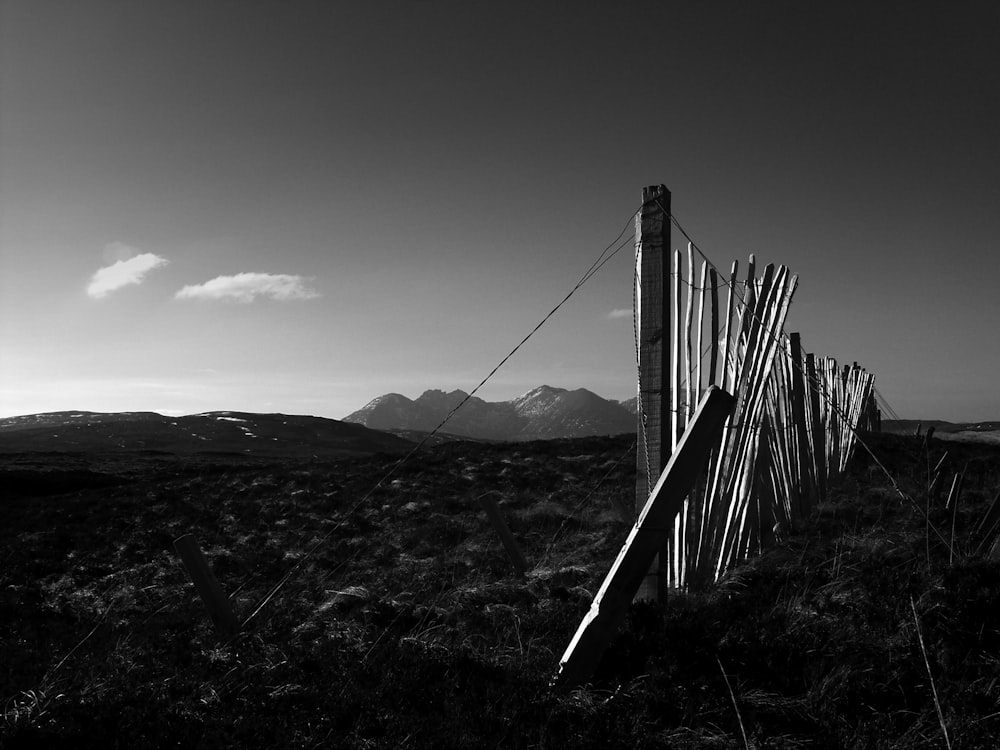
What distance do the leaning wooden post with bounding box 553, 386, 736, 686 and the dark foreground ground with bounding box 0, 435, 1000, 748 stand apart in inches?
7.4

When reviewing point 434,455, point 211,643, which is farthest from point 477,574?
point 434,455

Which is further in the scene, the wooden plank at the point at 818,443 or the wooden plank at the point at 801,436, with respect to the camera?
the wooden plank at the point at 818,443

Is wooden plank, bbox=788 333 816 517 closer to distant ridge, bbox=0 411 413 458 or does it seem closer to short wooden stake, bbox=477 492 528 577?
short wooden stake, bbox=477 492 528 577

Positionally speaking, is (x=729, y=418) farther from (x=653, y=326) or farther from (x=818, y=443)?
(x=818, y=443)

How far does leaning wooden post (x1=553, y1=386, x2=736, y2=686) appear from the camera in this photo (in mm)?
3207

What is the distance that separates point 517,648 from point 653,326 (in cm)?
251

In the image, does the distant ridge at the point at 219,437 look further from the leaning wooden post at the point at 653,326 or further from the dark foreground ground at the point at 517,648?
the leaning wooden post at the point at 653,326

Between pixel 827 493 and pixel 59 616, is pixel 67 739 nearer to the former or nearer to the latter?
pixel 59 616

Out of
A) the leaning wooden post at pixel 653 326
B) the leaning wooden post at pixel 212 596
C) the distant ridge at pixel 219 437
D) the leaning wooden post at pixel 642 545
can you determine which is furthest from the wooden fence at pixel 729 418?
the distant ridge at pixel 219 437

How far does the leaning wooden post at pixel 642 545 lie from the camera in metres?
3.21

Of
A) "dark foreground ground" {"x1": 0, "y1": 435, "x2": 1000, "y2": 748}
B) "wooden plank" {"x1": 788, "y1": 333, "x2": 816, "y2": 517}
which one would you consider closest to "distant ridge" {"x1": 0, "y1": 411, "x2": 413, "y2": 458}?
"dark foreground ground" {"x1": 0, "y1": 435, "x2": 1000, "y2": 748}

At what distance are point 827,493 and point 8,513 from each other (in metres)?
18.5

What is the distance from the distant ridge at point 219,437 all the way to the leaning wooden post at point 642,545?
135 feet

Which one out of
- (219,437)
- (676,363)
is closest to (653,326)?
(676,363)
